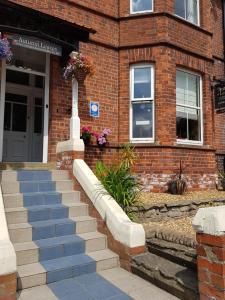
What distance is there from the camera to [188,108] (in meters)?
9.03

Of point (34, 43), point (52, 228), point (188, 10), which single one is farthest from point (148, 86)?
point (52, 228)

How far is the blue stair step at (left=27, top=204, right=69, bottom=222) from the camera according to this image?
504 cm

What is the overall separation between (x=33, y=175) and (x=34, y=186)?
44cm

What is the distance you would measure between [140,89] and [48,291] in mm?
6049

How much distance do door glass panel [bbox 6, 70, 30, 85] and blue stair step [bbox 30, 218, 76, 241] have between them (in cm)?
470

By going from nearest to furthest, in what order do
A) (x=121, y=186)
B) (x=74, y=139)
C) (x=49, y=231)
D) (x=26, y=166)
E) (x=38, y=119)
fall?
(x=49, y=231), (x=121, y=186), (x=74, y=139), (x=26, y=166), (x=38, y=119)

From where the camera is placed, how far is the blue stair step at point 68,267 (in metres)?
4.11

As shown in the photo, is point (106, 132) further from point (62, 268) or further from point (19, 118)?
point (62, 268)

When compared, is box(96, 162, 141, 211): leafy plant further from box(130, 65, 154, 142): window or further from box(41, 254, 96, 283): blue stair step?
box(130, 65, 154, 142): window

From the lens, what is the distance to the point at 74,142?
642cm

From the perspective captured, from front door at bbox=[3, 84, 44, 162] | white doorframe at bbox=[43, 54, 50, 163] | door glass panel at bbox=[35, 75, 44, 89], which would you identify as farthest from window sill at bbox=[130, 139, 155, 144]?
door glass panel at bbox=[35, 75, 44, 89]

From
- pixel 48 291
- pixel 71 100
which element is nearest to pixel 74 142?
pixel 71 100

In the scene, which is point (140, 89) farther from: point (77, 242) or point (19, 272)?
point (19, 272)

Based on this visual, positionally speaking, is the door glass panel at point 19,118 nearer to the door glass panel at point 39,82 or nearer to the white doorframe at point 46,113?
the door glass panel at point 39,82
